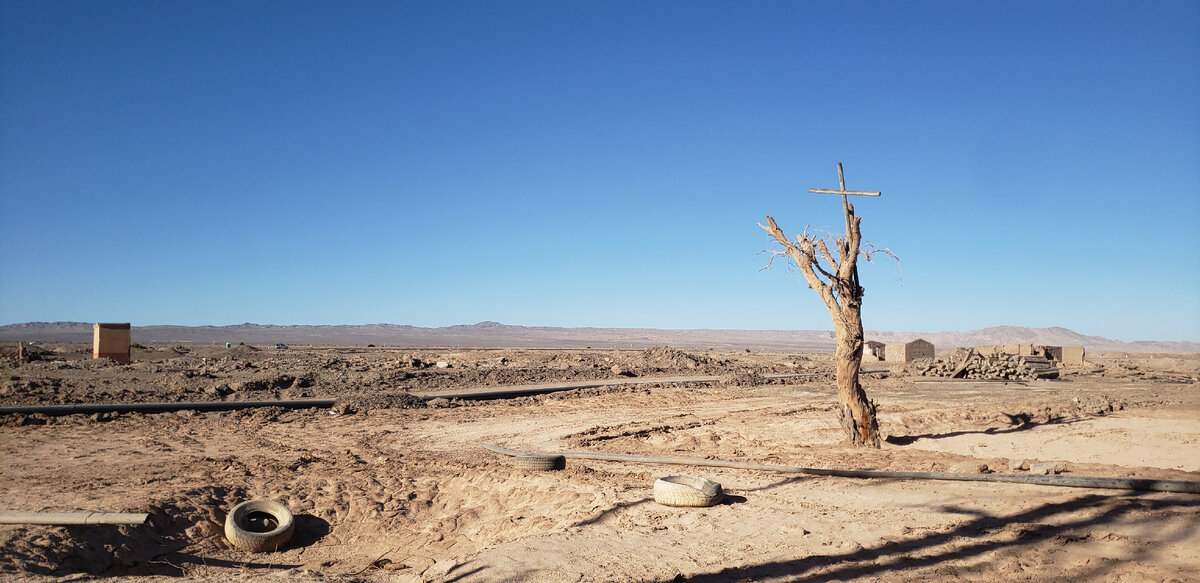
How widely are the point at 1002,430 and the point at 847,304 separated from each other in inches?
228

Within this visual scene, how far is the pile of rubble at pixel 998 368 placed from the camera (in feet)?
101

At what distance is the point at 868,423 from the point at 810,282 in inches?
108

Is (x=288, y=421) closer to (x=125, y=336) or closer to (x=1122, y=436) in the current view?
(x=1122, y=436)

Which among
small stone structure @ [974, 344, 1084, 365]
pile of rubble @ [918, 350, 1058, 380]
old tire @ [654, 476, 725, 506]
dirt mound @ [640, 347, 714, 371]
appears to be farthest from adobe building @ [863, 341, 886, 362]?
old tire @ [654, 476, 725, 506]

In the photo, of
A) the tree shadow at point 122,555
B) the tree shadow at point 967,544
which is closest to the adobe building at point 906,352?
the tree shadow at point 967,544

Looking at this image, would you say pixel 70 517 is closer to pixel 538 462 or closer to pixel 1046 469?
pixel 538 462

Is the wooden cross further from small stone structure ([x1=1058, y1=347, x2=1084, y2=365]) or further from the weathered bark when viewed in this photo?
small stone structure ([x1=1058, y1=347, x2=1084, y2=365])

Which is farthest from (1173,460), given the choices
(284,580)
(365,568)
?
(284,580)

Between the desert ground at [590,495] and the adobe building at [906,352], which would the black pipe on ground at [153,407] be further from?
the adobe building at [906,352]

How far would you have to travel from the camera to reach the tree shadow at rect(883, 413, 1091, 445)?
1452cm

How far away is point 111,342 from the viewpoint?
34250mm

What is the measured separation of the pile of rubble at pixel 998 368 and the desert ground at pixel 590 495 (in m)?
10.4

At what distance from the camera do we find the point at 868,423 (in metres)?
13.4

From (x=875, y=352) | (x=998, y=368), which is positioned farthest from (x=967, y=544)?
(x=875, y=352)
